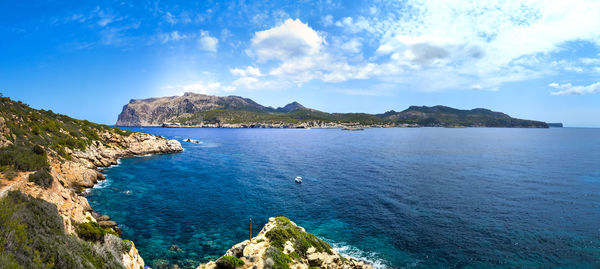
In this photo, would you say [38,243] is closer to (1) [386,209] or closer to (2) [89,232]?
(2) [89,232]

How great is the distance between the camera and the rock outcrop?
17.5 metres

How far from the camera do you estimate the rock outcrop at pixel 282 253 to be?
17.5 metres

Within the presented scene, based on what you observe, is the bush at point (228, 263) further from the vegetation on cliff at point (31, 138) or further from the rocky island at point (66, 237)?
the vegetation on cliff at point (31, 138)

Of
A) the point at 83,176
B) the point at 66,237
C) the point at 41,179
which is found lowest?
the point at 83,176

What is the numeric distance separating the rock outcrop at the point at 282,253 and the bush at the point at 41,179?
68.9ft

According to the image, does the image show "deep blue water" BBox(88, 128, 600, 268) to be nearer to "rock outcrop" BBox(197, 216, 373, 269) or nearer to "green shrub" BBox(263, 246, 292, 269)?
"rock outcrop" BBox(197, 216, 373, 269)

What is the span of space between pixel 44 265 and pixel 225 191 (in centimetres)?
3590

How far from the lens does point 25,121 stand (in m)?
50.5

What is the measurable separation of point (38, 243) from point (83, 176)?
139 feet

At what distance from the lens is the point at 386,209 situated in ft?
126

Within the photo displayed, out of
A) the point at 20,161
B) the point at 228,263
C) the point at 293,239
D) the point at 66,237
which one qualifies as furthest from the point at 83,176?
the point at 293,239

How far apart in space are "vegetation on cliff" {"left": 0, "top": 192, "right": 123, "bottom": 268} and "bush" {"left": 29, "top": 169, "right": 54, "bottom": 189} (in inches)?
448

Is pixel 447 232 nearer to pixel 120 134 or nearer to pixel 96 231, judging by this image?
pixel 96 231

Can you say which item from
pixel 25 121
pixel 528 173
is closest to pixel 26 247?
pixel 25 121
